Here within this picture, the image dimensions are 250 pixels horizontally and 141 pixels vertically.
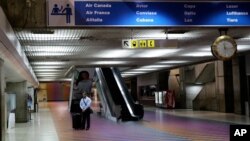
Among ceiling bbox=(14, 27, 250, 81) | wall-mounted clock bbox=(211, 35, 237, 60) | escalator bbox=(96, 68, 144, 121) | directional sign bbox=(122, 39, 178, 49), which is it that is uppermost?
ceiling bbox=(14, 27, 250, 81)

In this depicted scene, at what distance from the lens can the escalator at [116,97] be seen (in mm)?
20438

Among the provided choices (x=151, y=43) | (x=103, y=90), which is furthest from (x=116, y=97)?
(x=151, y=43)

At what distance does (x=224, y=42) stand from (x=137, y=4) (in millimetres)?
2413

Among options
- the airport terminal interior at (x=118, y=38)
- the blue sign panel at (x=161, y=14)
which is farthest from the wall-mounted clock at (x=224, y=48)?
the blue sign panel at (x=161, y=14)

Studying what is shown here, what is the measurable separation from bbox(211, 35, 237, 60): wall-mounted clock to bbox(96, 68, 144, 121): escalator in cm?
1051

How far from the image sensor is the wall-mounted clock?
9789mm

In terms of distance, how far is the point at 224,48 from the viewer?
9.88m

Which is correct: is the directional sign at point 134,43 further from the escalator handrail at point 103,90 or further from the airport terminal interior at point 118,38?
the escalator handrail at point 103,90

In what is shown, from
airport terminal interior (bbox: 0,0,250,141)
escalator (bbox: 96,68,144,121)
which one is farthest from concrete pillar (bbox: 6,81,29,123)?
escalator (bbox: 96,68,144,121)

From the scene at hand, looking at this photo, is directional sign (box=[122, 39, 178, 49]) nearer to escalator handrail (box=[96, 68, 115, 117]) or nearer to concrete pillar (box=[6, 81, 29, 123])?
concrete pillar (box=[6, 81, 29, 123])

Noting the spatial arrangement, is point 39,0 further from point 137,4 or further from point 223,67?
point 223,67

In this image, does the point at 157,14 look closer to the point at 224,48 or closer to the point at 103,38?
the point at 224,48

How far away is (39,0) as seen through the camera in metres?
9.02

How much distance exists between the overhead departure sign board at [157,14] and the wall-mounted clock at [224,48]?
0.41 meters
